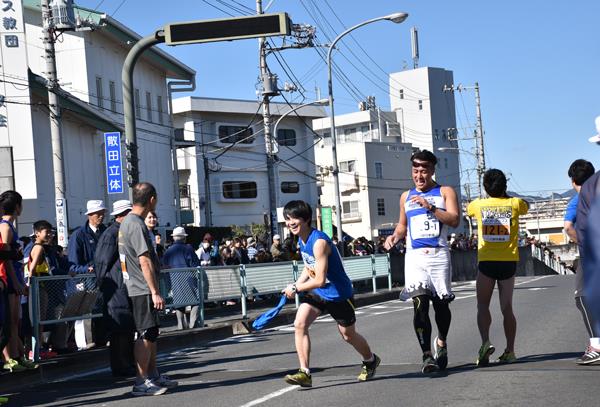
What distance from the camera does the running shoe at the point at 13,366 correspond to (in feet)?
35.9

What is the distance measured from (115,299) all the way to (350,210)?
6587 cm

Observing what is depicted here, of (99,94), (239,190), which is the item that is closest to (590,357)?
(99,94)

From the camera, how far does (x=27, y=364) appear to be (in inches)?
440

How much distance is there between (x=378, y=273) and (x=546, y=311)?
38.0 feet

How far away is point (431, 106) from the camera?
293 feet

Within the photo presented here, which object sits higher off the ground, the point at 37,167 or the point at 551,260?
the point at 37,167

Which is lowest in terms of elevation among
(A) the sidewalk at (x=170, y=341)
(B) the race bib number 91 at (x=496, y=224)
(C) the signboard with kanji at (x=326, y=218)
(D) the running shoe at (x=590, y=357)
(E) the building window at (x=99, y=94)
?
(A) the sidewalk at (x=170, y=341)

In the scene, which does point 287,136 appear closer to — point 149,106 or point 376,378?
point 149,106

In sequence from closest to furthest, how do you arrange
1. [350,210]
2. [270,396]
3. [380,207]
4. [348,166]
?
[270,396] < [350,210] < [380,207] < [348,166]

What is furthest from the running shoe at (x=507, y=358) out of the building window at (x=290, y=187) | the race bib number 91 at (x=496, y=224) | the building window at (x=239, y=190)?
the building window at (x=290, y=187)

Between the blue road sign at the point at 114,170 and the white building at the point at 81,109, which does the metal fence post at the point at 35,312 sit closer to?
the blue road sign at the point at 114,170

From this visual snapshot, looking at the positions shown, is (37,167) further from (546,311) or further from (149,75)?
(546,311)

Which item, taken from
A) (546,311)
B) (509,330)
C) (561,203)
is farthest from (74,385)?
(561,203)

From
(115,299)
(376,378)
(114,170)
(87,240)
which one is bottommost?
(376,378)
